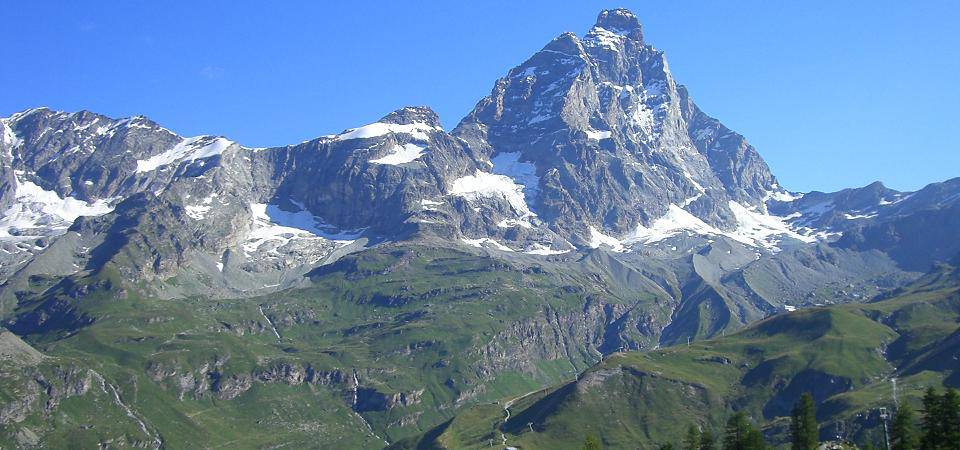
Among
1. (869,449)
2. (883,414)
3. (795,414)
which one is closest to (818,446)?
(795,414)

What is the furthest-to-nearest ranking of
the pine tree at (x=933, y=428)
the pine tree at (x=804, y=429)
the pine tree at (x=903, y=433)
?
1. the pine tree at (x=804, y=429)
2. the pine tree at (x=903, y=433)
3. the pine tree at (x=933, y=428)

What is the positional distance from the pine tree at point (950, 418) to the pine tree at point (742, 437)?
35.7 m

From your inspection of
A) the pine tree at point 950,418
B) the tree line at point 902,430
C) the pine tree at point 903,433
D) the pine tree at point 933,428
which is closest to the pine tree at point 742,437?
the tree line at point 902,430

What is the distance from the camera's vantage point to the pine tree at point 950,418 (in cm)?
14325

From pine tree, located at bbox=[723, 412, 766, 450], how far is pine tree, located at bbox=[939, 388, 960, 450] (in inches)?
1407

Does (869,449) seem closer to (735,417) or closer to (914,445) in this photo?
(914,445)

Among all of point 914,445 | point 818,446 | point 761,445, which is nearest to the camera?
point 914,445

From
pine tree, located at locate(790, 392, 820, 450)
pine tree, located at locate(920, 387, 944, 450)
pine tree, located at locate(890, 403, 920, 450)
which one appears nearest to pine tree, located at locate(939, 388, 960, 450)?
pine tree, located at locate(920, 387, 944, 450)

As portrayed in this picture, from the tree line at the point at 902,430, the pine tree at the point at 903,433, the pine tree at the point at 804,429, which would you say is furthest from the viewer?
the pine tree at the point at 804,429

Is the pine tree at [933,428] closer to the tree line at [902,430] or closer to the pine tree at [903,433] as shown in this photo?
the tree line at [902,430]

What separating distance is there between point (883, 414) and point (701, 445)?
40496 millimetres

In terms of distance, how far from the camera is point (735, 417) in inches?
7175

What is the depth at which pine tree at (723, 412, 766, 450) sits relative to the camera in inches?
6772

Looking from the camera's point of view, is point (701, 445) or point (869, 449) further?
point (701, 445)
